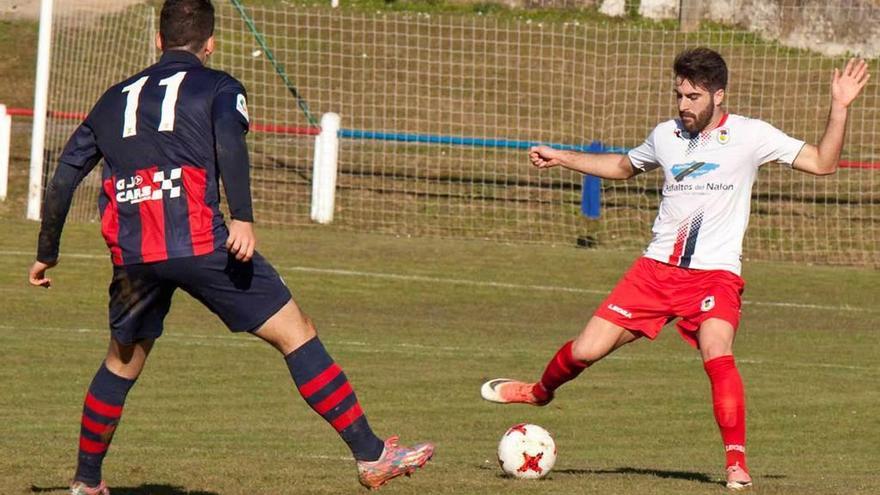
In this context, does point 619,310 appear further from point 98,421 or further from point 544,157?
point 98,421

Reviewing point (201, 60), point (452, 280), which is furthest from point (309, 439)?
A: point (452, 280)

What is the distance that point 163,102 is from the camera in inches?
254

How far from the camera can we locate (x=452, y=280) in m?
18.5

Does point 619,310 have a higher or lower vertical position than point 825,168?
lower

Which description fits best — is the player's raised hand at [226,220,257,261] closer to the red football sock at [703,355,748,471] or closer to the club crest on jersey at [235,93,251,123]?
the club crest on jersey at [235,93,251,123]

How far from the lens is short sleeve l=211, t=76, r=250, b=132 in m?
6.36

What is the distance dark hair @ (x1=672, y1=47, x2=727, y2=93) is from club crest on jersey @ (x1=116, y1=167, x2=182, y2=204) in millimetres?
2742

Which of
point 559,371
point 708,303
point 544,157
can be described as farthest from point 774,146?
point 559,371

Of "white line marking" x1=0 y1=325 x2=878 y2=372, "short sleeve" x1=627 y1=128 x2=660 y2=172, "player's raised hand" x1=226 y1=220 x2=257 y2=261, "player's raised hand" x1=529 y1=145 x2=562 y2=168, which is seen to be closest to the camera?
"player's raised hand" x1=226 y1=220 x2=257 y2=261

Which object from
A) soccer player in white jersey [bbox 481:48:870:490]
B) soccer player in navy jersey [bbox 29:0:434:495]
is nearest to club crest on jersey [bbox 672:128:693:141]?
soccer player in white jersey [bbox 481:48:870:490]

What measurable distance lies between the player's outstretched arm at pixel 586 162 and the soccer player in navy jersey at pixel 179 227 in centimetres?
218

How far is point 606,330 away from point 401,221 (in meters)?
15.2

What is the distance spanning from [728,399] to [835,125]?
1427 millimetres

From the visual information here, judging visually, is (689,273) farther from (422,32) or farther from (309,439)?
(422,32)
